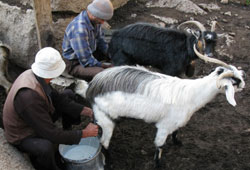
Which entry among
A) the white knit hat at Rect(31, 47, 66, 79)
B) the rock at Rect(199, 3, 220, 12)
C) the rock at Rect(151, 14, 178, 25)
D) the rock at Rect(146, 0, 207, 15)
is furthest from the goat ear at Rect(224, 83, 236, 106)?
the rock at Rect(199, 3, 220, 12)

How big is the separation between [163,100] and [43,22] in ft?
7.07

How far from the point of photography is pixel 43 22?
418 centimetres

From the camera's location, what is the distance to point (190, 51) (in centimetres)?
419

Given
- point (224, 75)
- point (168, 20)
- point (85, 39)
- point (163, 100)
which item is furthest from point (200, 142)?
point (168, 20)

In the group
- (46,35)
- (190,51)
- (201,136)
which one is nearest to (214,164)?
(201,136)

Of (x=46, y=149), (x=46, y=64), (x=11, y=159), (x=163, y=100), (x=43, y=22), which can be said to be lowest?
(x=11, y=159)

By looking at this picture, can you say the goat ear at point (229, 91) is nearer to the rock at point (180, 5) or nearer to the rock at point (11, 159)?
the rock at point (11, 159)

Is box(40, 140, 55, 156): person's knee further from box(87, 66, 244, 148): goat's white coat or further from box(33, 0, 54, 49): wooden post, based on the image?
box(33, 0, 54, 49): wooden post

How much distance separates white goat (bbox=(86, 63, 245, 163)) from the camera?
3195 millimetres

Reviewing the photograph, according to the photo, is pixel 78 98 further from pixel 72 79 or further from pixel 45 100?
pixel 45 100

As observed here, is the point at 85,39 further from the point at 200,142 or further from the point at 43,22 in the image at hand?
the point at 200,142

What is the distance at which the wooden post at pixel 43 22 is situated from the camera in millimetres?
4062

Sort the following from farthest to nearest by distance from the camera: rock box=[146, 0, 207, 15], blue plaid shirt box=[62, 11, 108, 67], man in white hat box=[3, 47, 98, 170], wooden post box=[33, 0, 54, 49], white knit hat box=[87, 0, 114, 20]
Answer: rock box=[146, 0, 207, 15] < wooden post box=[33, 0, 54, 49] < blue plaid shirt box=[62, 11, 108, 67] < white knit hat box=[87, 0, 114, 20] < man in white hat box=[3, 47, 98, 170]

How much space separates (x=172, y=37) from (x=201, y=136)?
1.49 meters
